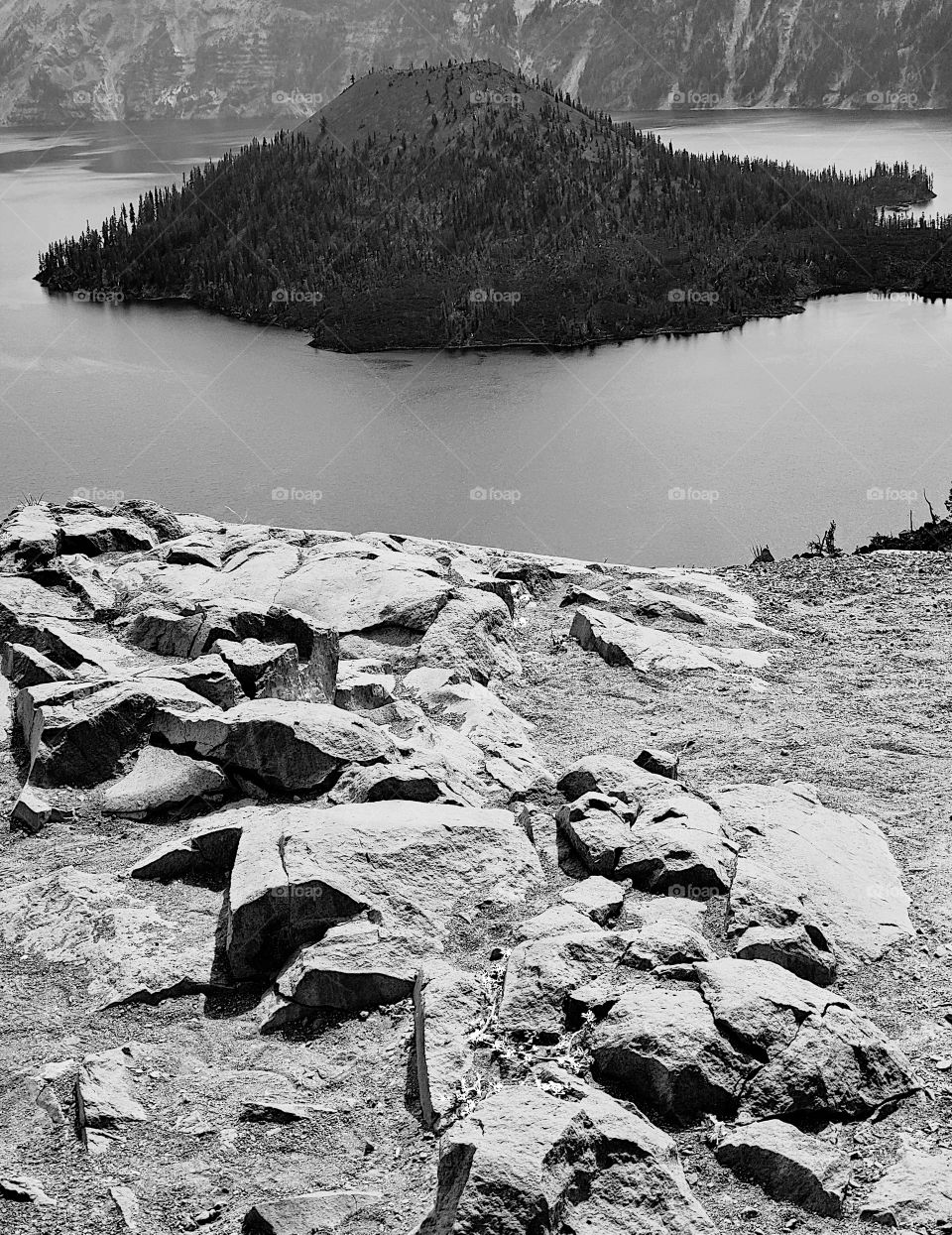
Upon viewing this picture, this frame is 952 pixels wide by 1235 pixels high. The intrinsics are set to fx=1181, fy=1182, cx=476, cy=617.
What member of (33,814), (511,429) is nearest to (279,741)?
(33,814)

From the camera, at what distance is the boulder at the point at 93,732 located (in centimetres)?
1052

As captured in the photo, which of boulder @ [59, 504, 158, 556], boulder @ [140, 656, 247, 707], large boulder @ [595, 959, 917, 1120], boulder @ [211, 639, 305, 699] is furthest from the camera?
boulder @ [59, 504, 158, 556]

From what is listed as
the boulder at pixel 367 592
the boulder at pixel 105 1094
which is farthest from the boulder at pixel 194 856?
the boulder at pixel 367 592

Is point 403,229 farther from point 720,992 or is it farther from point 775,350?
point 720,992

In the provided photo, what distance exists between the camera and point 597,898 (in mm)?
8539

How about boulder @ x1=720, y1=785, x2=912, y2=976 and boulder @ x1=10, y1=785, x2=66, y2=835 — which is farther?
boulder @ x1=10, y1=785, x2=66, y2=835

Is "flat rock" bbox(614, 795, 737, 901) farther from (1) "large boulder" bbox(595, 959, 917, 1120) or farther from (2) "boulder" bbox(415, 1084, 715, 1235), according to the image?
(2) "boulder" bbox(415, 1084, 715, 1235)

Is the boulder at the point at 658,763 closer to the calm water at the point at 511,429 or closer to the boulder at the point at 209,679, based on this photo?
the boulder at the point at 209,679

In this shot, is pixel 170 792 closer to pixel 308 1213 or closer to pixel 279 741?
pixel 279 741

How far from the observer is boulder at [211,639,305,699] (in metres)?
11.5

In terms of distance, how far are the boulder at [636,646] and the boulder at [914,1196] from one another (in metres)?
8.00

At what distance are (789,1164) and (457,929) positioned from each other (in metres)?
2.84

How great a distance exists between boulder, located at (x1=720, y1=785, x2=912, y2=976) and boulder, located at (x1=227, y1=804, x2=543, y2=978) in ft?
5.56

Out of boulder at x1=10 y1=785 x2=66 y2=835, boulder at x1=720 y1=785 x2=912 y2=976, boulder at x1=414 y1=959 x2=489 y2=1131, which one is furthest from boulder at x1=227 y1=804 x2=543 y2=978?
boulder at x1=10 y1=785 x2=66 y2=835
